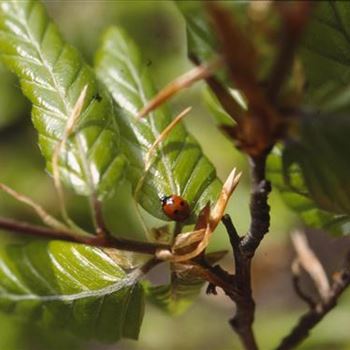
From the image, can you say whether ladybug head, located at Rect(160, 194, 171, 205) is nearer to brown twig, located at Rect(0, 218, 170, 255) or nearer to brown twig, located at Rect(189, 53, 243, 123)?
brown twig, located at Rect(0, 218, 170, 255)

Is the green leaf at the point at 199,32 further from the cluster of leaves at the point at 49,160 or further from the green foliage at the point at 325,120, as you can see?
the cluster of leaves at the point at 49,160

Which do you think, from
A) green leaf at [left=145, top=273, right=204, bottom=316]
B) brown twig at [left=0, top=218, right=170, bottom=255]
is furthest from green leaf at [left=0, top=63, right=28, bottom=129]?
brown twig at [left=0, top=218, right=170, bottom=255]

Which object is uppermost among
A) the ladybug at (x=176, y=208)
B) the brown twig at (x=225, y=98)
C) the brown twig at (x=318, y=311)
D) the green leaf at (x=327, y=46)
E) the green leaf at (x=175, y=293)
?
the brown twig at (x=225, y=98)

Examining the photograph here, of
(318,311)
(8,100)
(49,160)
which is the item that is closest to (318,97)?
(49,160)

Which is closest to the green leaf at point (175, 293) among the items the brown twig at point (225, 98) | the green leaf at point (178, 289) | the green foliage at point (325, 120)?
the green leaf at point (178, 289)

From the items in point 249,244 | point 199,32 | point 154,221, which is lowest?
point 154,221

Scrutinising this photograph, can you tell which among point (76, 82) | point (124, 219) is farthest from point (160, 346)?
point (76, 82)

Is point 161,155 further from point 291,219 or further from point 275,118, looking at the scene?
point 291,219

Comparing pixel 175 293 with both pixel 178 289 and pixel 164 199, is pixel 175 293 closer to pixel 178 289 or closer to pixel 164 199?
pixel 178 289
